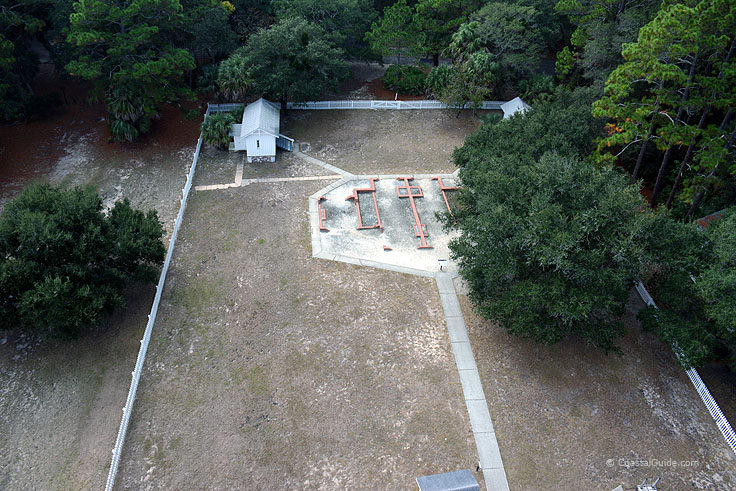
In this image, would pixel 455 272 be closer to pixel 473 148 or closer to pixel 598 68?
pixel 473 148

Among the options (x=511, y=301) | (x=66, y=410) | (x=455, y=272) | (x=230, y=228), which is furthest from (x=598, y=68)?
(x=66, y=410)

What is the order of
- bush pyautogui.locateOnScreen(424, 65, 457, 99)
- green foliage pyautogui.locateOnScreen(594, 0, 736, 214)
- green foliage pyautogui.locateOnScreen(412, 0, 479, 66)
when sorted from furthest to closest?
1. green foliage pyautogui.locateOnScreen(412, 0, 479, 66)
2. bush pyautogui.locateOnScreen(424, 65, 457, 99)
3. green foliage pyautogui.locateOnScreen(594, 0, 736, 214)

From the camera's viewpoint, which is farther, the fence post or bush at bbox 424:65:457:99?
bush at bbox 424:65:457:99

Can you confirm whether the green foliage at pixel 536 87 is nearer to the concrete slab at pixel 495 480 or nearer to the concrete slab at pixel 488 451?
the concrete slab at pixel 488 451

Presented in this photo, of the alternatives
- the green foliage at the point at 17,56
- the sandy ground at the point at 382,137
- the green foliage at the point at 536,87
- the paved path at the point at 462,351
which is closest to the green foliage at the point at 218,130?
the paved path at the point at 462,351

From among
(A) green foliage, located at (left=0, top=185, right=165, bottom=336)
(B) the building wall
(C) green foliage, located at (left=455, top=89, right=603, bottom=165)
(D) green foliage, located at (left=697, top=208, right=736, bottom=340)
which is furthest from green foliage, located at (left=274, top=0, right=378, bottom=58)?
(D) green foliage, located at (left=697, top=208, right=736, bottom=340)

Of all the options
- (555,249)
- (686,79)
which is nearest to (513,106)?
(686,79)

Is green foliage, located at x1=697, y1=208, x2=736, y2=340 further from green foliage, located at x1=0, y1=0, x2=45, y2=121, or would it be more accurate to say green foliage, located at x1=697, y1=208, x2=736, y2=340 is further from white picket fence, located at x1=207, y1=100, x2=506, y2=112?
green foliage, located at x1=0, y1=0, x2=45, y2=121

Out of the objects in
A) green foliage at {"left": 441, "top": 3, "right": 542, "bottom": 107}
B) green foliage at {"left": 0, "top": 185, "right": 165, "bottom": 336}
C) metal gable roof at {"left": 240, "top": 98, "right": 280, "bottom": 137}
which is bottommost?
green foliage at {"left": 0, "top": 185, "right": 165, "bottom": 336}
